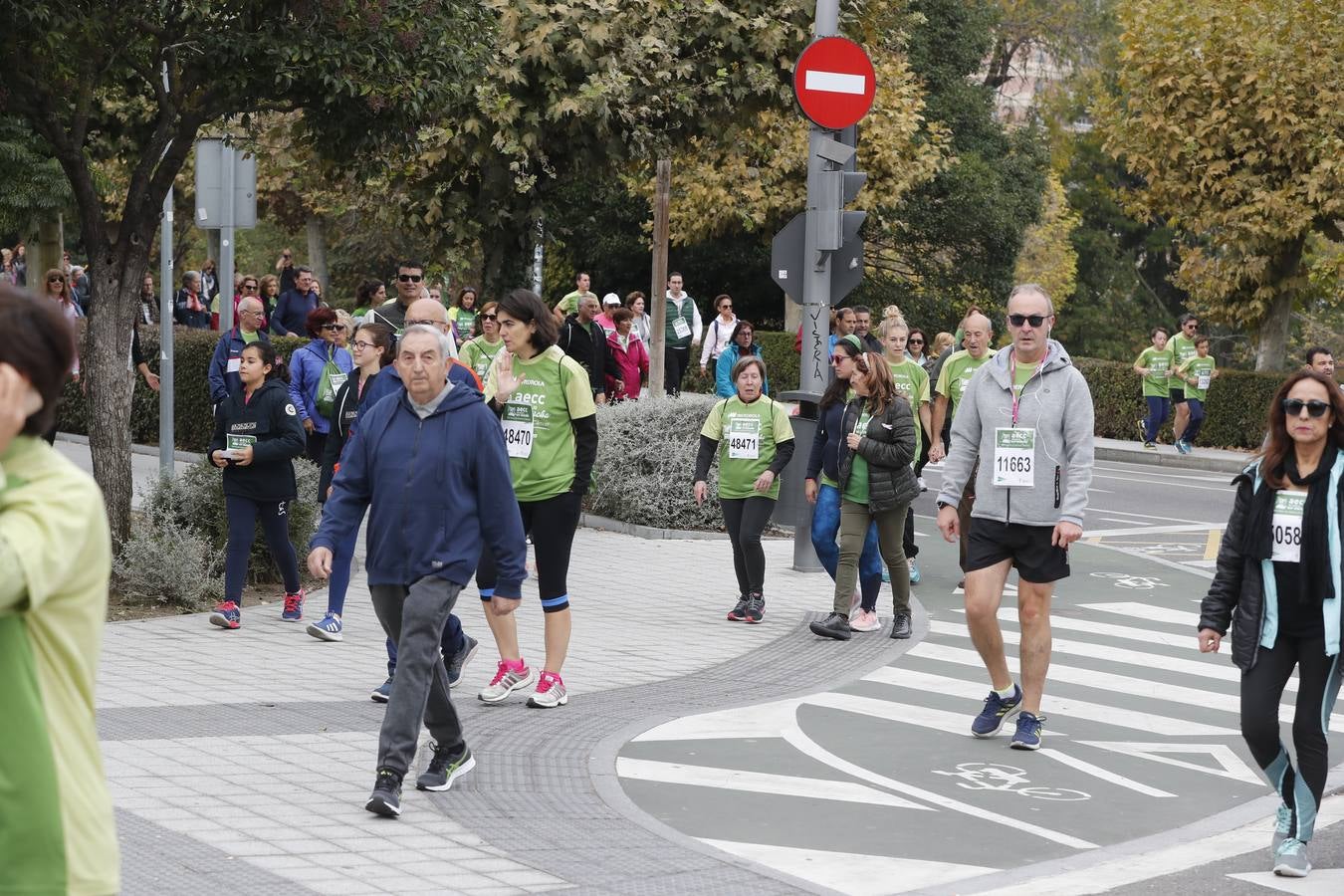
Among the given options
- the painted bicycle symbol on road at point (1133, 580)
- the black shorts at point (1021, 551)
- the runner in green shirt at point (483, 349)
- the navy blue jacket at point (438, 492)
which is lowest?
the painted bicycle symbol on road at point (1133, 580)

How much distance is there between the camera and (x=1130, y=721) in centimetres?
903

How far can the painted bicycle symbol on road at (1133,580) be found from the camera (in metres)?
14.0

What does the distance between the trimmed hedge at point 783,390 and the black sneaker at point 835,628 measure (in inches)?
249

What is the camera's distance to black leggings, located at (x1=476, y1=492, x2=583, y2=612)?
28.1ft

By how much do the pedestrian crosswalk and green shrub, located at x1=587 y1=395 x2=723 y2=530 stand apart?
5.45 m

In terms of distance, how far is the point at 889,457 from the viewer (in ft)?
35.8

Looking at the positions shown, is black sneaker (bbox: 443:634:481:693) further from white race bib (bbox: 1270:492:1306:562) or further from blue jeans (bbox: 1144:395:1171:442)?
blue jeans (bbox: 1144:395:1171:442)

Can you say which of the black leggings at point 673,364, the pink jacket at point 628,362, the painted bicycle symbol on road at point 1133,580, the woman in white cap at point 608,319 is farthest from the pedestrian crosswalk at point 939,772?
the black leggings at point 673,364

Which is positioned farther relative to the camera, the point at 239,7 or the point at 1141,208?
the point at 1141,208

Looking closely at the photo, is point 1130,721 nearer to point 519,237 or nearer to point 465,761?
point 465,761

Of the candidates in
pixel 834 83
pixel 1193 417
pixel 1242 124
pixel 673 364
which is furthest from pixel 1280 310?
pixel 834 83

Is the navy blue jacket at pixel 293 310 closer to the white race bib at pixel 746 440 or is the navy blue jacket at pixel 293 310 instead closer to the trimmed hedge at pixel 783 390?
the trimmed hedge at pixel 783 390

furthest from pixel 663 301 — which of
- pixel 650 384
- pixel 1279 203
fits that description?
pixel 1279 203

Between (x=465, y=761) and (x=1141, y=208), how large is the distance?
86.4 feet
